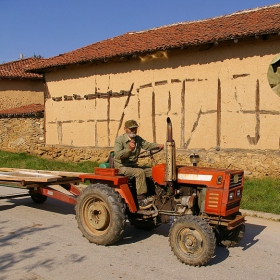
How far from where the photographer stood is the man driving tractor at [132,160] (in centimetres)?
553

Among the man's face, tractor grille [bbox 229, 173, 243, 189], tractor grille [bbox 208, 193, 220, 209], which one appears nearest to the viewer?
tractor grille [bbox 208, 193, 220, 209]

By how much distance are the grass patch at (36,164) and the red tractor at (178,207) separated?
7.59 metres

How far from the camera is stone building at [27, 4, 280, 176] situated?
11.1 metres

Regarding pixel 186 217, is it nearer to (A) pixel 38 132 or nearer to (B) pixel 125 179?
(B) pixel 125 179

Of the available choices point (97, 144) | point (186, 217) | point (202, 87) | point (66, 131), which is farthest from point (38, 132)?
point (186, 217)

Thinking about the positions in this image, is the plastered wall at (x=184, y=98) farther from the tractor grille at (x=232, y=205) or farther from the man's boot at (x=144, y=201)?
the man's boot at (x=144, y=201)

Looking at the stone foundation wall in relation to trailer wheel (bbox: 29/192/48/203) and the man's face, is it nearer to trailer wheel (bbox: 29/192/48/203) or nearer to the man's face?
trailer wheel (bbox: 29/192/48/203)

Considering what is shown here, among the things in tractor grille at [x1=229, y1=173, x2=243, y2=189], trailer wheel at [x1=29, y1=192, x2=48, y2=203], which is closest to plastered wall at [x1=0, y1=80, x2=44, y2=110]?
trailer wheel at [x1=29, y1=192, x2=48, y2=203]

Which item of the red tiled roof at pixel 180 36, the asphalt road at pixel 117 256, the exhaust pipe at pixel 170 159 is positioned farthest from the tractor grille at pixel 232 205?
the red tiled roof at pixel 180 36

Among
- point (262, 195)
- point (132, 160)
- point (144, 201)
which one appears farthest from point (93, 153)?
point (144, 201)

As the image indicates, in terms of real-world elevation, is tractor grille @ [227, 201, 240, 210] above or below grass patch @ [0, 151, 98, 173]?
above

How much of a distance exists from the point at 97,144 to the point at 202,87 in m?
5.21

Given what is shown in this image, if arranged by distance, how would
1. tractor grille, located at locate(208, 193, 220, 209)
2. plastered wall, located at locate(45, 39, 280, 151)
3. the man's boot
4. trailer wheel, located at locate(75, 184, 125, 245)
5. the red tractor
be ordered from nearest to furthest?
the red tractor → tractor grille, located at locate(208, 193, 220, 209) → trailer wheel, located at locate(75, 184, 125, 245) → the man's boot → plastered wall, located at locate(45, 39, 280, 151)

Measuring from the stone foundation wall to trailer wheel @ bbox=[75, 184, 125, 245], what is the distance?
6.79 metres
